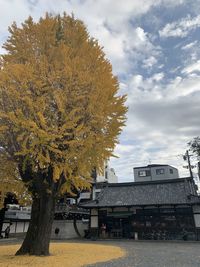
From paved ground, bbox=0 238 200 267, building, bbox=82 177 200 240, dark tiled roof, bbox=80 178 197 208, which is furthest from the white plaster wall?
paved ground, bbox=0 238 200 267

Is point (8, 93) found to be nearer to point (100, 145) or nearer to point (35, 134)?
point (35, 134)

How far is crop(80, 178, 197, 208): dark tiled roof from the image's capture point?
76.1ft

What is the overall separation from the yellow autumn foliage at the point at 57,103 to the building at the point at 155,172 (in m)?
40.8

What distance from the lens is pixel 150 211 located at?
23391 mm

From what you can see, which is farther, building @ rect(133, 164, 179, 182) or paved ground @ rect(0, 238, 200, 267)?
building @ rect(133, 164, 179, 182)

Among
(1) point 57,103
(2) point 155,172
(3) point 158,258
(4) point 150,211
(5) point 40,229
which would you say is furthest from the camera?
(2) point 155,172

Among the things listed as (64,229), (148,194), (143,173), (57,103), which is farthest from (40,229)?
(143,173)

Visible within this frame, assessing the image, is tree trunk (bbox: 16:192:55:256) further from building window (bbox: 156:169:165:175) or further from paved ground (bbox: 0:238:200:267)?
building window (bbox: 156:169:165:175)

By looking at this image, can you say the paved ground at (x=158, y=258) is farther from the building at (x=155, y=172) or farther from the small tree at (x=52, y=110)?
the building at (x=155, y=172)

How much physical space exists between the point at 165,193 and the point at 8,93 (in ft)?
66.0

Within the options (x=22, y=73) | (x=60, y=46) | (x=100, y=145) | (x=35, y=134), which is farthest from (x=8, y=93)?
(x=100, y=145)

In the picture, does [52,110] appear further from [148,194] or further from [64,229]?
[64,229]

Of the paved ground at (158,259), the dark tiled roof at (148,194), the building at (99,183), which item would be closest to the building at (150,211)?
the dark tiled roof at (148,194)

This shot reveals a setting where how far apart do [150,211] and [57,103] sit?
18.1 metres
